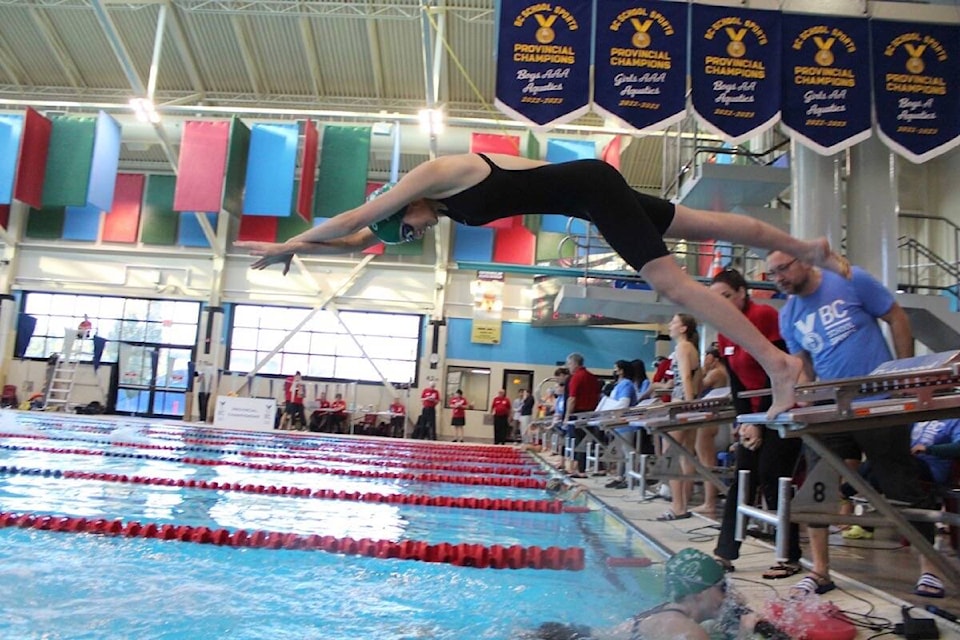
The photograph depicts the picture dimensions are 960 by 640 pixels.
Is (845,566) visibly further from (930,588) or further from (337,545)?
(337,545)

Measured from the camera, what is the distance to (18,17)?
18.0 metres

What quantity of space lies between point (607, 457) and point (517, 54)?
13.2ft

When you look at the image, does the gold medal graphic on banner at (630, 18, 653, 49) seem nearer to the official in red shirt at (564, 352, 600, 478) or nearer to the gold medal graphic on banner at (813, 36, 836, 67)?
the gold medal graphic on banner at (813, 36, 836, 67)

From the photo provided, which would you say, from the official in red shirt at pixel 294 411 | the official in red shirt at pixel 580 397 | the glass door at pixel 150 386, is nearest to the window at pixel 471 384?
the official in red shirt at pixel 294 411

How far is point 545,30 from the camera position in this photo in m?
7.49

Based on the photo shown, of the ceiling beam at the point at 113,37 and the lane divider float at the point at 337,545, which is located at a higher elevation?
the ceiling beam at the point at 113,37

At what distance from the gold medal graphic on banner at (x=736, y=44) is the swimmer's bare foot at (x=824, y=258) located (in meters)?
5.06

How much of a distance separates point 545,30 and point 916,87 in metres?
3.48

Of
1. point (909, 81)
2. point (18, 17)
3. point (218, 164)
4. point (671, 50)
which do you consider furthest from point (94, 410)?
point (909, 81)

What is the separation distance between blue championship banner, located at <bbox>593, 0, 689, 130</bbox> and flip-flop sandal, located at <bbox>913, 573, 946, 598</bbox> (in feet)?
16.7

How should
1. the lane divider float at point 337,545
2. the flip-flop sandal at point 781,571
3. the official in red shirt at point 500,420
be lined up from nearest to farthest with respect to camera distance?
the flip-flop sandal at point 781,571 → the lane divider float at point 337,545 → the official in red shirt at point 500,420

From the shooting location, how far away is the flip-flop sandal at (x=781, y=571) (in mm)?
3156

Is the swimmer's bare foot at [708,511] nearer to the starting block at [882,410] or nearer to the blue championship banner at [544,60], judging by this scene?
the starting block at [882,410]

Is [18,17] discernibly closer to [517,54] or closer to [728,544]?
[517,54]
